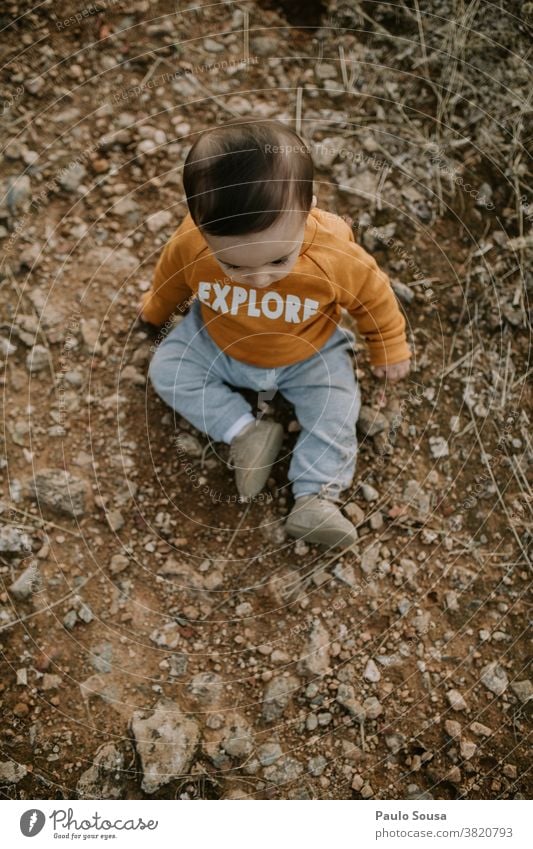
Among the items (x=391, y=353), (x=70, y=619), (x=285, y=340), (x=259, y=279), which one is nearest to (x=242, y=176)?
(x=259, y=279)

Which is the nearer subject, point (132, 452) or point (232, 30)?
point (132, 452)

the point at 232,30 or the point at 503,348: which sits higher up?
the point at 232,30

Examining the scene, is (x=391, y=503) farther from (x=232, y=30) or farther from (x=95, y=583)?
(x=232, y=30)

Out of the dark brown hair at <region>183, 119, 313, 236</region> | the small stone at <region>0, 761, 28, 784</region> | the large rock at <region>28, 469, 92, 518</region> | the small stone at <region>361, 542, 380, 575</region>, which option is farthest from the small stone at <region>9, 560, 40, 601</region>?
the dark brown hair at <region>183, 119, 313, 236</region>

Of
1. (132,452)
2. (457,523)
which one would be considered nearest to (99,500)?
(132,452)

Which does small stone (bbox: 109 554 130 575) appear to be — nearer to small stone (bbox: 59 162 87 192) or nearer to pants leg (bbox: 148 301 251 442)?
pants leg (bbox: 148 301 251 442)

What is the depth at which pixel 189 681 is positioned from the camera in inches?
44.2

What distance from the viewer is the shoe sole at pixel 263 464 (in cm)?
115

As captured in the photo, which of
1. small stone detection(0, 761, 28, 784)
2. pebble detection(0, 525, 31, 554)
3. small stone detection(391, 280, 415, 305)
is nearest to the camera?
small stone detection(0, 761, 28, 784)

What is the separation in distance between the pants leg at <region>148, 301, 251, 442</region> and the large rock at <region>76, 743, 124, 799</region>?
55 cm

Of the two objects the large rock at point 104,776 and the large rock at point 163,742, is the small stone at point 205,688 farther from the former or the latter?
the large rock at point 104,776

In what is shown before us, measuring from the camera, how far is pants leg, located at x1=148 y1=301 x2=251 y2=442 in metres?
1.17

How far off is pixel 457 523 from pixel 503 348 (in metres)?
0.35
